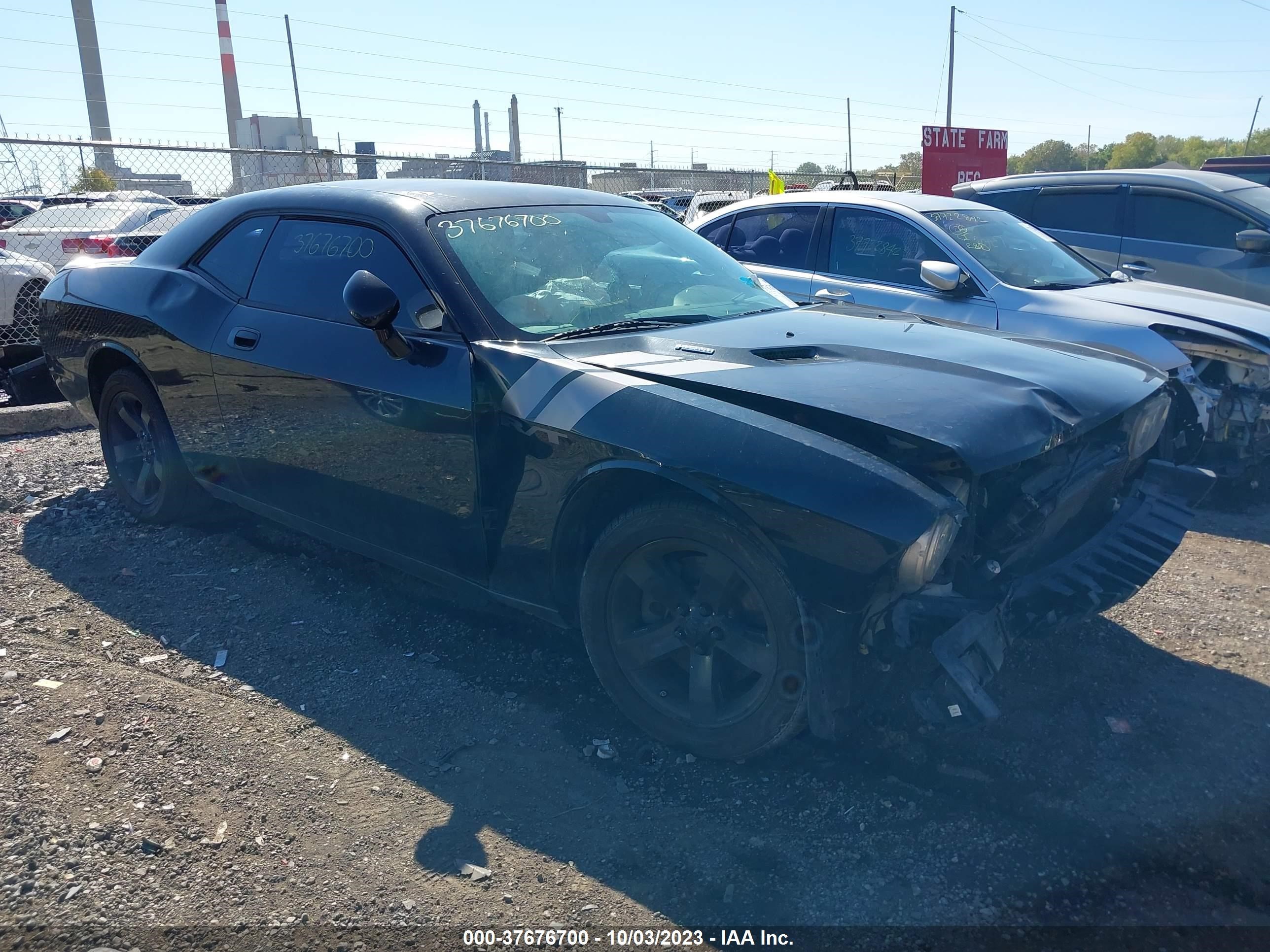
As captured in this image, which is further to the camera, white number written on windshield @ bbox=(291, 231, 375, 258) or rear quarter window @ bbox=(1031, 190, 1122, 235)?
rear quarter window @ bbox=(1031, 190, 1122, 235)

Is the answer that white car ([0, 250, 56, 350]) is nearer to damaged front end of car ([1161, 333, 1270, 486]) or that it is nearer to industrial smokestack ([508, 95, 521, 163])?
damaged front end of car ([1161, 333, 1270, 486])

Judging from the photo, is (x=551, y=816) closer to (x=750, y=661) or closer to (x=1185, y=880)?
(x=750, y=661)

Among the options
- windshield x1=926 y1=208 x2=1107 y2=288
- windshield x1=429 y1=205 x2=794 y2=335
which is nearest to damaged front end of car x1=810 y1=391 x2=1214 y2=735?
windshield x1=429 y1=205 x2=794 y2=335

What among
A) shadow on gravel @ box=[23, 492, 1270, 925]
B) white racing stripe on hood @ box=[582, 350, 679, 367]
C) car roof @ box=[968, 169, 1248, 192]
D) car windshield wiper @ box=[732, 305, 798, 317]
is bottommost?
shadow on gravel @ box=[23, 492, 1270, 925]

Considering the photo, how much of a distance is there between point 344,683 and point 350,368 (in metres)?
1.11

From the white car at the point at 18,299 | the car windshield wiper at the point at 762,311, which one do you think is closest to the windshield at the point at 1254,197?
the car windshield wiper at the point at 762,311

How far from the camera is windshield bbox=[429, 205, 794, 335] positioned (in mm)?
3484

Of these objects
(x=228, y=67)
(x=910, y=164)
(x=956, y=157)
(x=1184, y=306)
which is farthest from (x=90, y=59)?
(x=1184, y=306)

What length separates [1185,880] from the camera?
8.12 ft

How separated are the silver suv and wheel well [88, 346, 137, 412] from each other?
6373 millimetres

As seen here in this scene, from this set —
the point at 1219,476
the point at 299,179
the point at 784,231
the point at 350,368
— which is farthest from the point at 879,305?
the point at 299,179

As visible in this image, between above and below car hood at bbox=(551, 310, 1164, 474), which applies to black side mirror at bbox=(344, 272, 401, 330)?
above

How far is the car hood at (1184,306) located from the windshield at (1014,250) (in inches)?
7.2

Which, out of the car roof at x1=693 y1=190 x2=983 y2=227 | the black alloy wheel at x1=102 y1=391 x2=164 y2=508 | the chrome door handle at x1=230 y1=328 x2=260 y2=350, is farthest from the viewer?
the car roof at x1=693 y1=190 x2=983 y2=227
